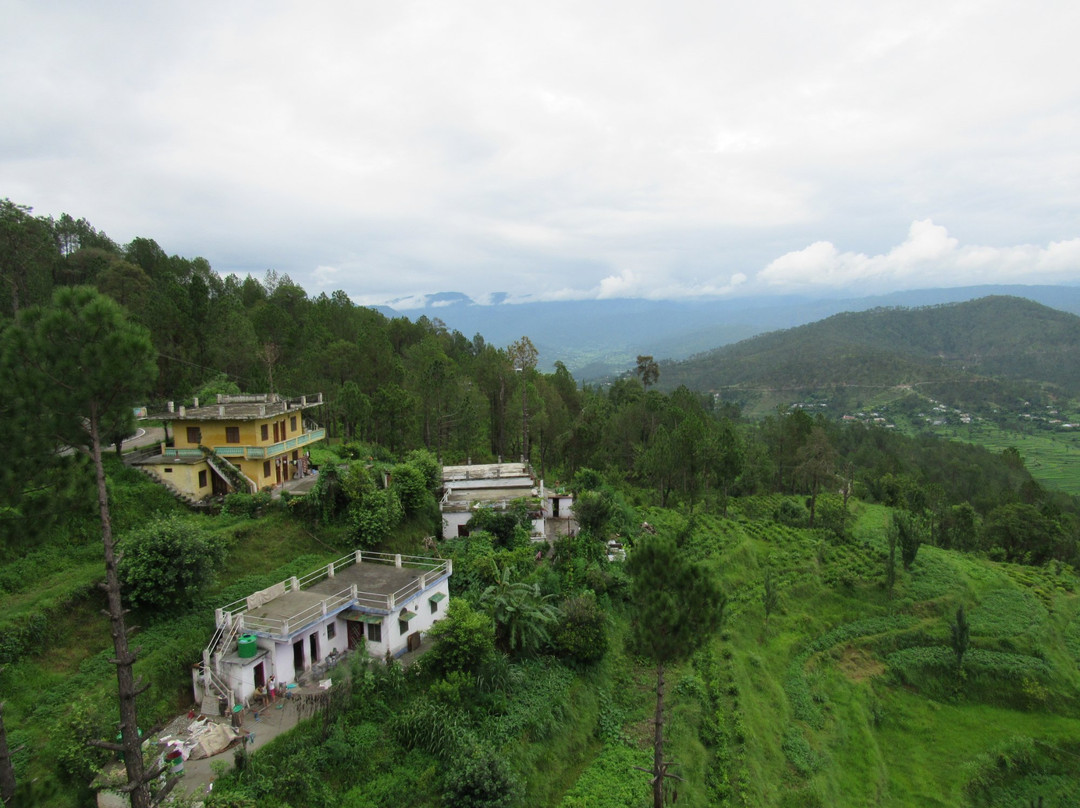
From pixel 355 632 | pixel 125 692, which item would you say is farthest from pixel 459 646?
pixel 125 692

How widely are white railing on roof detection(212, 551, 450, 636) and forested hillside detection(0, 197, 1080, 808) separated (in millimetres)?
1012

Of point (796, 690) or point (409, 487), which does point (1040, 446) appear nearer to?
point (796, 690)

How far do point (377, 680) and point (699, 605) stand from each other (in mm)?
9645

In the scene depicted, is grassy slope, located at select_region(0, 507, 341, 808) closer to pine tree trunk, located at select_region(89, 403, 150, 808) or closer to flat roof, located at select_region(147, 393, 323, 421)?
pine tree trunk, located at select_region(89, 403, 150, 808)

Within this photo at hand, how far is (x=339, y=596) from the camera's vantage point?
724 inches

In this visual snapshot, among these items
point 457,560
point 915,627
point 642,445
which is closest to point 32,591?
point 457,560

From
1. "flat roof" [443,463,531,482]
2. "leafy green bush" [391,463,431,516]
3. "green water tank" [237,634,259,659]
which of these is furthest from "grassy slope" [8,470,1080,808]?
"flat roof" [443,463,531,482]

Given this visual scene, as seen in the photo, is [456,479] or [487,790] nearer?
[487,790]

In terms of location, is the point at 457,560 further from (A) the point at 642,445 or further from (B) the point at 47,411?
(A) the point at 642,445

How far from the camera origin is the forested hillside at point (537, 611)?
1413cm

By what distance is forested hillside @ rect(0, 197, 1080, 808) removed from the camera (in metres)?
14.1

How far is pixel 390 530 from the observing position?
25391 mm

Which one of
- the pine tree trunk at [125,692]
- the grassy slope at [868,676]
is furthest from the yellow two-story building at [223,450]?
the grassy slope at [868,676]

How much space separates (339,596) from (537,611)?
712 centimetres
